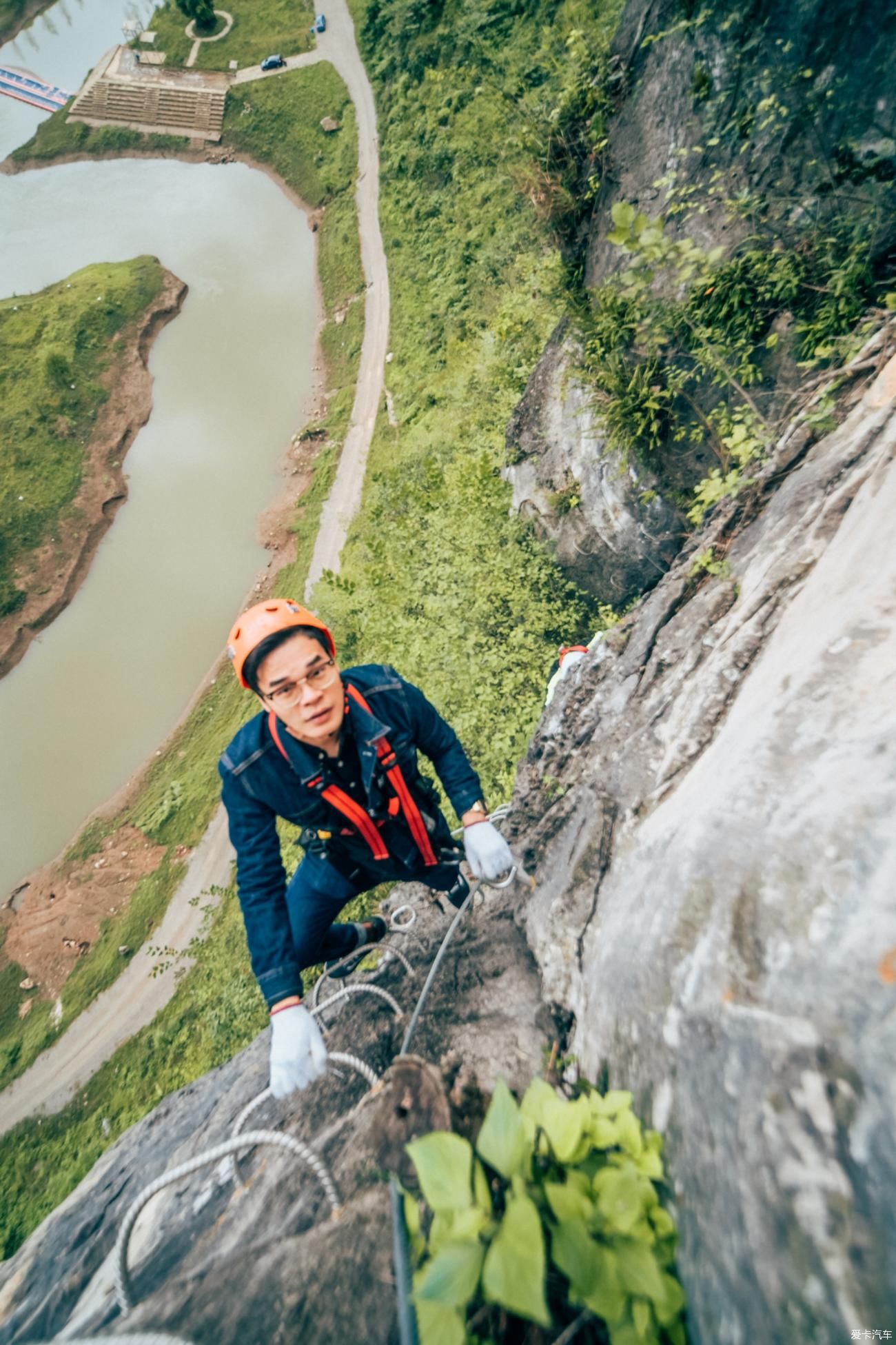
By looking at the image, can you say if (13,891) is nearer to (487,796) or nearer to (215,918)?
(215,918)

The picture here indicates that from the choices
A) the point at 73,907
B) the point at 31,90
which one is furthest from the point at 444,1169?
the point at 31,90

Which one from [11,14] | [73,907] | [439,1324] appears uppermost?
[11,14]

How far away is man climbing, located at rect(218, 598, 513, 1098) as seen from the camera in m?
3.43

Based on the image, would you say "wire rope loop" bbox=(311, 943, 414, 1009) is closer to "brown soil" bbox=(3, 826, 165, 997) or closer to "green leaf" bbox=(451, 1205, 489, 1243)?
"green leaf" bbox=(451, 1205, 489, 1243)

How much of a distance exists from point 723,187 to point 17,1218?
23052mm

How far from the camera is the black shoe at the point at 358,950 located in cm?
480

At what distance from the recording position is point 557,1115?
5.71 feet

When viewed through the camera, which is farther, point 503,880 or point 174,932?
point 174,932

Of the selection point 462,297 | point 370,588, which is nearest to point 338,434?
point 462,297

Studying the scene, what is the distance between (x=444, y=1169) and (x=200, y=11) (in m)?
48.0

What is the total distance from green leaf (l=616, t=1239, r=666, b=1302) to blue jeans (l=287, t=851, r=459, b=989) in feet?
10.4

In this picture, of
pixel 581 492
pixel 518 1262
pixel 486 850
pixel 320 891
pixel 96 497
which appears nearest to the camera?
pixel 518 1262

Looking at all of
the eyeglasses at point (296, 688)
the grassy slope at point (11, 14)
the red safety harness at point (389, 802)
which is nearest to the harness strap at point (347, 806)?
the red safety harness at point (389, 802)

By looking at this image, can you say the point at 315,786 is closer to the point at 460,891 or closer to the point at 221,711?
the point at 460,891
